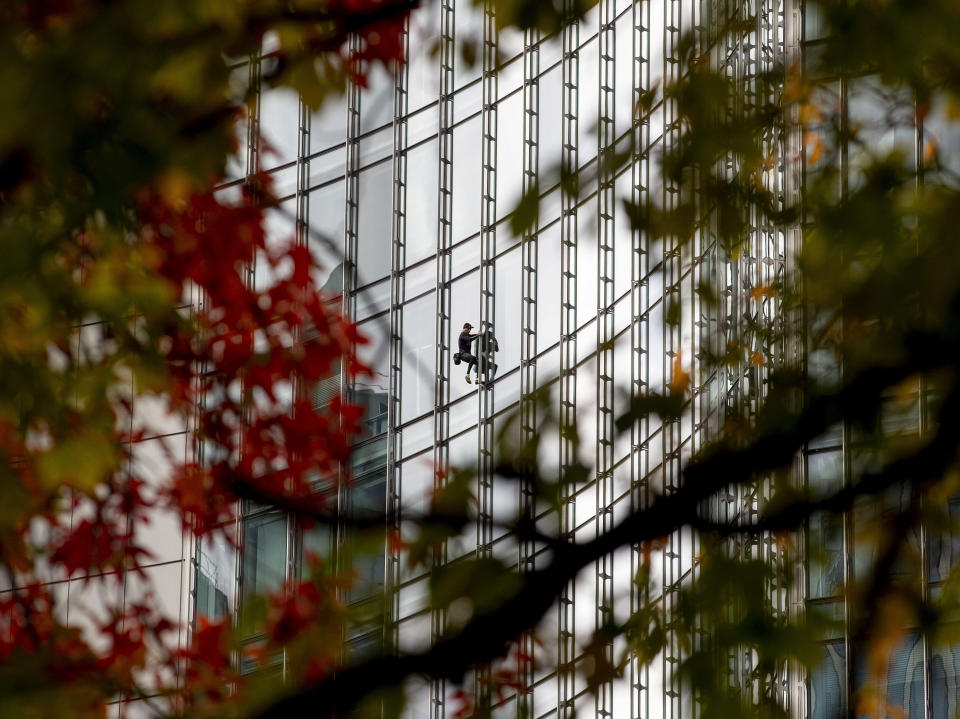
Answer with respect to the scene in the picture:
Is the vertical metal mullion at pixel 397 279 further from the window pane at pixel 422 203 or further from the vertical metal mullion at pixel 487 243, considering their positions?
the vertical metal mullion at pixel 487 243

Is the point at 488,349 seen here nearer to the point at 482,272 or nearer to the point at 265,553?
the point at 482,272

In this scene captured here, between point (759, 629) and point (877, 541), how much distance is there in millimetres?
633

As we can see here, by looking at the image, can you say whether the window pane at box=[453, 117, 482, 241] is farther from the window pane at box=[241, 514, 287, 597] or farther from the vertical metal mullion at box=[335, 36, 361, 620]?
the window pane at box=[241, 514, 287, 597]

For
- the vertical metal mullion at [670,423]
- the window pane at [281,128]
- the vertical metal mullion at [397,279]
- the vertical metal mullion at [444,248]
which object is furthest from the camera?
the window pane at [281,128]

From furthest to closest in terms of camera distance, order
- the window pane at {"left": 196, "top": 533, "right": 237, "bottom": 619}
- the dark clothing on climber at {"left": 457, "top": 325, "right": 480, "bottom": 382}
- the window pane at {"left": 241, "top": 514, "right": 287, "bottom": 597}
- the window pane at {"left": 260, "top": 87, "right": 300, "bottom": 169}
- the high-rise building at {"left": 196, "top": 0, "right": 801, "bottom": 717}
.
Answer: the window pane at {"left": 260, "top": 87, "right": 300, "bottom": 169}, the window pane at {"left": 196, "top": 533, "right": 237, "bottom": 619}, the window pane at {"left": 241, "top": 514, "right": 287, "bottom": 597}, the dark clothing on climber at {"left": 457, "top": 325, "right": 480, "bottom": 382}, the high-rise building at {"left": 196, "top": 0, "right": 801, "bottom": 717}

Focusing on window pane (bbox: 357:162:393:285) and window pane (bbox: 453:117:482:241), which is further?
window pane (bbox: 357:162:393:285)

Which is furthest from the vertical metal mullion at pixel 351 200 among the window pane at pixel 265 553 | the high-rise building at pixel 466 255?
the window pane at pixel 265 553

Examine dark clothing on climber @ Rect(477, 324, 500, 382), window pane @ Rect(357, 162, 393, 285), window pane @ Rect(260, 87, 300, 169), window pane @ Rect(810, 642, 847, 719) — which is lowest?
window pane @ Rect(810, 642, 847, 719)

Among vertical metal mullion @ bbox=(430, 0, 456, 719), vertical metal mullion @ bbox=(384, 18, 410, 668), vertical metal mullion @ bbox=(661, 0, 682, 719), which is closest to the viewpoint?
vertical metal mullion @ bbox=(661, 0, 682, 719)

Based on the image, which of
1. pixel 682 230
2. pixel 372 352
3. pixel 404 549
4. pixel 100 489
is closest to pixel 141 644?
pixel 100 489

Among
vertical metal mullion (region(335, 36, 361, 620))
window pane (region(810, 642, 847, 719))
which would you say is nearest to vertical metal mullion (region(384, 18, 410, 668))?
vertical metal mullion (region(335, 36, 361, 620))

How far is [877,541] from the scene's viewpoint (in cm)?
294

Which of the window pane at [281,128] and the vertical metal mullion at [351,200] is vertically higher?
the window pane at [281,128]

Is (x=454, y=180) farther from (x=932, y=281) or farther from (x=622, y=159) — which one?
(x=932, y=281)
